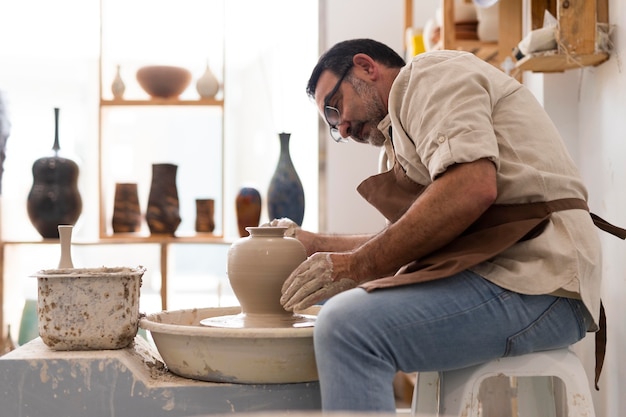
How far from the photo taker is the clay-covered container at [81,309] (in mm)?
1856

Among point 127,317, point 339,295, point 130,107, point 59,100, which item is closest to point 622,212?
point 339,295

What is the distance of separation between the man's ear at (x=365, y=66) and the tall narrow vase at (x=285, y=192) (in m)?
1.85

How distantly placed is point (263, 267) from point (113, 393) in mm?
463

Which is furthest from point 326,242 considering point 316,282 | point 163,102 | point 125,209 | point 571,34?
point 163,102

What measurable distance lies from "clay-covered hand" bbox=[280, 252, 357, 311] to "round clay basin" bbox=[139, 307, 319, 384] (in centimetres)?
8

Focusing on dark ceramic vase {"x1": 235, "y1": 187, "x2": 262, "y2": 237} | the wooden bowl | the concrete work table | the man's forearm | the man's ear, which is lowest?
the concrete work table

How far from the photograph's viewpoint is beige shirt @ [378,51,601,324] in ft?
5.40

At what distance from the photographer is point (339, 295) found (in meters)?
1.62

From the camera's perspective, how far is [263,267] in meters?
1.92

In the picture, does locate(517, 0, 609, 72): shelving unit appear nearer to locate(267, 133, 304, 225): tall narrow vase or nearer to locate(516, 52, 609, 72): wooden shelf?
locate(516, 52, 609, 72): wooden shelf

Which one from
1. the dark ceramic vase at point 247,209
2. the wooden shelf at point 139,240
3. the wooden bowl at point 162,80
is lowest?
the wooden shelf at point 139,240

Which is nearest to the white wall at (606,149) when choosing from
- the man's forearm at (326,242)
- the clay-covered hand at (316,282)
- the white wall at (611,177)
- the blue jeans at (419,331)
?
the white wall at (611,177)

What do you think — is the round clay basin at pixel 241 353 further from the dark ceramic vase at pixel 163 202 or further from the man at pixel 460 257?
the dark ceramic vase at pixel 163 202

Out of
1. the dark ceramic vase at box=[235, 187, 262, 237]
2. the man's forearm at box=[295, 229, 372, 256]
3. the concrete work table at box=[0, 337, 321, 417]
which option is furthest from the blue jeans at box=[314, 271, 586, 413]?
the dark ceramic vase at box=[235, 187, 262, 237]
